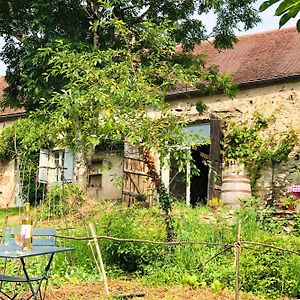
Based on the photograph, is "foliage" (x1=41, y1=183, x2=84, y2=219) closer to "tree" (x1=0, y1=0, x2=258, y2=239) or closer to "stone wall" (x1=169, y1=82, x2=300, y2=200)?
"tree" (x1=0, y1=0, x2=258, y2=239)

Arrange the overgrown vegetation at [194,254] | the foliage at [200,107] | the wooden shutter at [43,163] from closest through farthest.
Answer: the overgrown vegetation at [194,254]
the foliage at [200,107]
the wooden shutter at [43,163]

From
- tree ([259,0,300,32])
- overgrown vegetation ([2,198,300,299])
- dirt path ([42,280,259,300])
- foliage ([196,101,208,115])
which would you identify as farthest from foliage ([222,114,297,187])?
tree ([259,0,300,32])

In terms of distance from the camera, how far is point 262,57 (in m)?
15.4

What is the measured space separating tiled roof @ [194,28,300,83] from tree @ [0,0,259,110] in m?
1.32

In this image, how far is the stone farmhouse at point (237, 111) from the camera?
44.8ft

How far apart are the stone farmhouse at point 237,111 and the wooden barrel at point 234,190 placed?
2.15 feet

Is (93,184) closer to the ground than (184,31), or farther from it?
closer to the ground

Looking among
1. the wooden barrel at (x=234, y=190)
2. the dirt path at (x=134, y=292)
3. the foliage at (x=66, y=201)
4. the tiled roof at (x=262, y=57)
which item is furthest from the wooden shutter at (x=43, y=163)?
the dirt path at (x=134, y=292)

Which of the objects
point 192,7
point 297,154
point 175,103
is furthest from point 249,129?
point 192,7

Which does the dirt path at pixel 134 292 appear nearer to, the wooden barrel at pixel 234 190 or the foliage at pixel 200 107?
the wooden barrel at pixel 234 190

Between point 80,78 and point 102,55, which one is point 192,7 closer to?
point 102,55

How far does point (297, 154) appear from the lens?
13.6 meters

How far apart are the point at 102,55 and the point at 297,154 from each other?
21.9 feet

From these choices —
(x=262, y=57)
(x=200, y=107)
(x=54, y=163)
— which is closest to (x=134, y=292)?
(x=200, y=107)
